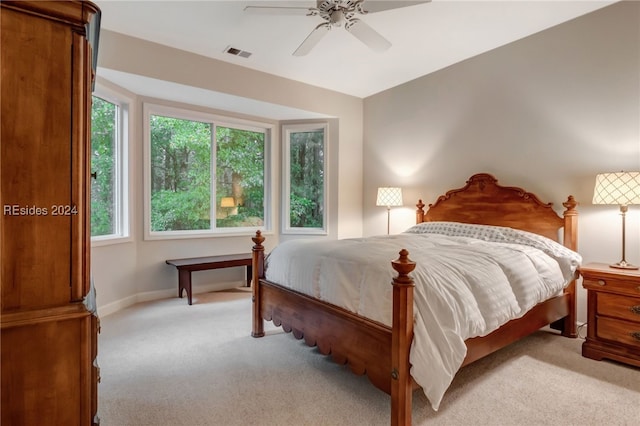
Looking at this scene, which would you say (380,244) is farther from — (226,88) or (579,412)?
(226,88)

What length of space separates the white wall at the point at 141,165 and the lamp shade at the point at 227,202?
49cm

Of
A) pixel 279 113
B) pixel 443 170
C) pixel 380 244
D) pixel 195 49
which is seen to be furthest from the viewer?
pixel 279 113

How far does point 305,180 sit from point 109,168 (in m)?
2.59

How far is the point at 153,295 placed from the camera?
4.03m

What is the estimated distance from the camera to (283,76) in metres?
4.34

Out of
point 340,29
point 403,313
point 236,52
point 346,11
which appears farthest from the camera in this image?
point 236,52

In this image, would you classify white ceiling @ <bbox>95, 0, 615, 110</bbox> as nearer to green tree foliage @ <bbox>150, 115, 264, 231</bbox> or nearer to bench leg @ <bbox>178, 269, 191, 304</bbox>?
green tree foliage @ <bbox>150, 115, 264, 231</bbox>

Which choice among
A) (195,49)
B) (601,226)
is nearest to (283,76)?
(195,49)

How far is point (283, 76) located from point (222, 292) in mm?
2952

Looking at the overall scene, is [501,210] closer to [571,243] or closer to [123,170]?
[571,243]

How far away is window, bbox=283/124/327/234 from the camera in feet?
16.7

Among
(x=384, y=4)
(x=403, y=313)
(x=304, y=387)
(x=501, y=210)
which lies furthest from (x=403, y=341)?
(x=501, y=210)

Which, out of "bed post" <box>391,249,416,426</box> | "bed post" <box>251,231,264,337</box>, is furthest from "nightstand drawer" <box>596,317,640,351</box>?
"bed post" <box>251,231,264,337</box>

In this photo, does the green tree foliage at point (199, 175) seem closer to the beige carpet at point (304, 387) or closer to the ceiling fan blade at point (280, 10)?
the beige carpet at point (304, 387)
